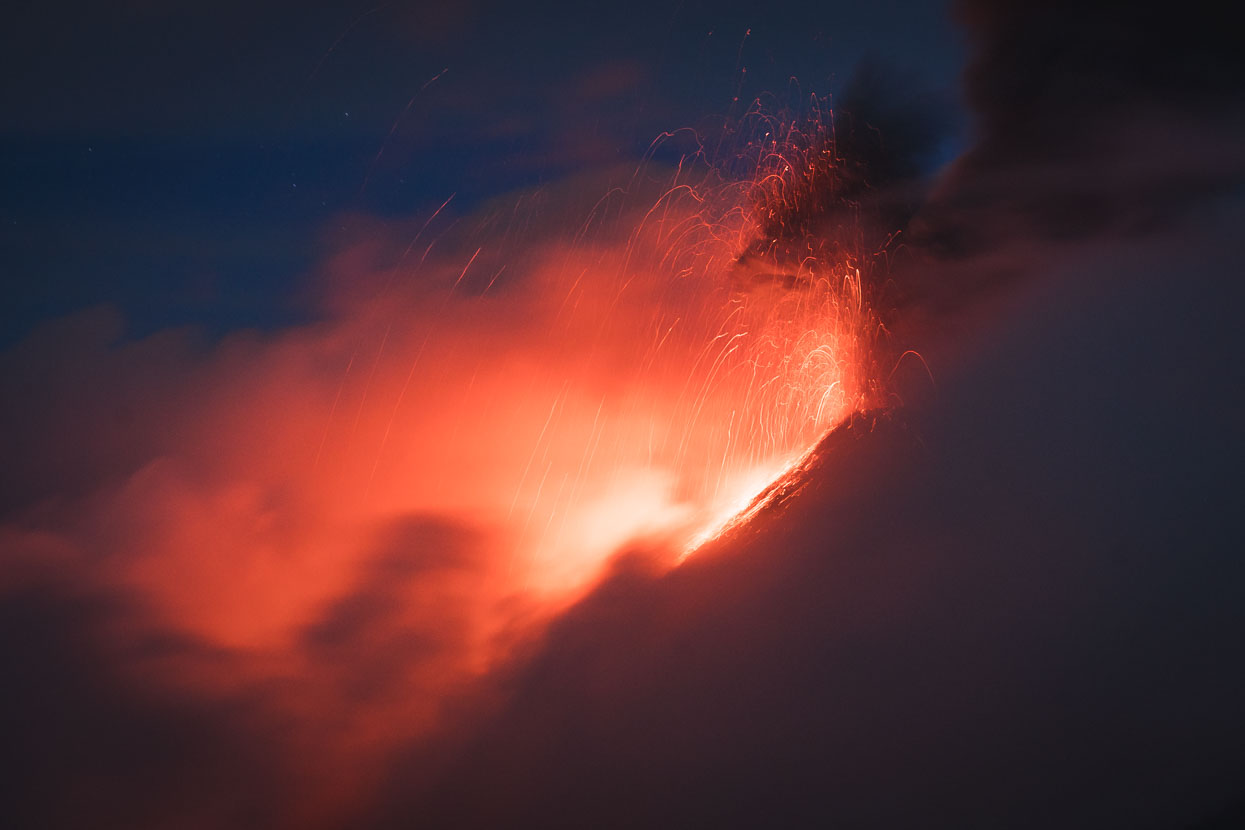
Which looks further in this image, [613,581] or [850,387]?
[850,387]

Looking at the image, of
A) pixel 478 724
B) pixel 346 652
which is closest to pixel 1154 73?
pixel 478 724

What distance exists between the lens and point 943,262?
750 centimetres

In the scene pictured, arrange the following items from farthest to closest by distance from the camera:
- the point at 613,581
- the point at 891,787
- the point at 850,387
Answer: the point at 850,387
the point at 613,581
the point at 891,787

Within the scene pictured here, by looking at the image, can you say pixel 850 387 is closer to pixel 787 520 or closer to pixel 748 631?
pixel 787 520

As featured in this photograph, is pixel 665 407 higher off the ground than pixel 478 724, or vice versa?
pixel 665 407

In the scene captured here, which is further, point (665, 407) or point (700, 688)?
point (665, 407)

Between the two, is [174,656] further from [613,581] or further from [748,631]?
[748,631]

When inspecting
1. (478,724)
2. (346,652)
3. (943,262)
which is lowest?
(478,724)

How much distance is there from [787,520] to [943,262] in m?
2.86

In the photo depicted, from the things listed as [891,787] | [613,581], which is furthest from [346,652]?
[891,787]

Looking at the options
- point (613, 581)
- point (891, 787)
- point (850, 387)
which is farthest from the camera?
point (850, 387)

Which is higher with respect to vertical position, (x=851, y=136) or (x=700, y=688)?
(x=851, y=136)

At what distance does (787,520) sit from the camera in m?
6.86

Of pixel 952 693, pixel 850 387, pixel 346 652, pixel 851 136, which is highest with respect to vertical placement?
pixel 851 136
